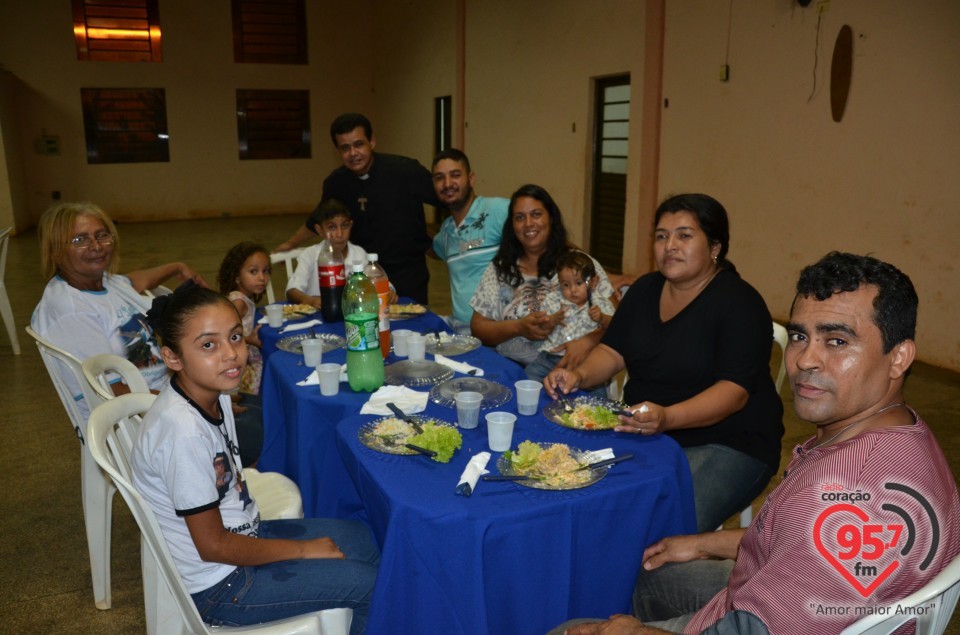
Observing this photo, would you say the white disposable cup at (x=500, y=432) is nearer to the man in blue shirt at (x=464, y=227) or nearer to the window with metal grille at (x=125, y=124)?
the man in blue shirt at (x=464, y=227)

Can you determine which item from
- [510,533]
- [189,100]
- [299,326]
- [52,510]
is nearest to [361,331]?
[510,533]

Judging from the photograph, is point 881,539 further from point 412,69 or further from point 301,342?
point 412,69

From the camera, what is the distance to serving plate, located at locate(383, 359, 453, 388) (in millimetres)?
2438

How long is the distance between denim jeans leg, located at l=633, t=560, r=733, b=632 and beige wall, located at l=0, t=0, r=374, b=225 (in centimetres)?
1380

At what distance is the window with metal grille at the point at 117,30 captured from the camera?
12732 millimetres

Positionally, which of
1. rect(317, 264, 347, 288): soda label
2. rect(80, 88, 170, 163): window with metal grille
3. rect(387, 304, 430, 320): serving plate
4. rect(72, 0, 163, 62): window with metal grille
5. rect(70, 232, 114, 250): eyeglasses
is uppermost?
rect(72, 0, 163, 62): window with metal grille

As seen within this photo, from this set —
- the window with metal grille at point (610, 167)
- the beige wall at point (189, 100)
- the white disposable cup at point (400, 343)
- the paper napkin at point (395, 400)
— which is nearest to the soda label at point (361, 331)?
the paper napkin at point (395, 400)

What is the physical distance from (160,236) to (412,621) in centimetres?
1166

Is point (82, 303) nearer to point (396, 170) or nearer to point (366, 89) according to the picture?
point (396, 170)

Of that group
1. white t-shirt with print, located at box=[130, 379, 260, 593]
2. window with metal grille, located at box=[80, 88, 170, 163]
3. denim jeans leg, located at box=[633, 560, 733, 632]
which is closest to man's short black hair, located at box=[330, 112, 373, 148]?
white t-shirt with print, located at box=[130, 379, 260, 593]

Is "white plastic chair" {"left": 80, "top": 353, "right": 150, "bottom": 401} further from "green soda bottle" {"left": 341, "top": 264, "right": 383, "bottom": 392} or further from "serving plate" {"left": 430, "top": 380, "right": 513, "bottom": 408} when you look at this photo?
"serving plate" {"left": 430, "top": 380, "right": 513, "bottom": 408}

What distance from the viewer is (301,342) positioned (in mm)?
2879

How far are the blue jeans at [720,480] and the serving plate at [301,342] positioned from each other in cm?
143

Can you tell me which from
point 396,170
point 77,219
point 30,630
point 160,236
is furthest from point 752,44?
point 160,236
